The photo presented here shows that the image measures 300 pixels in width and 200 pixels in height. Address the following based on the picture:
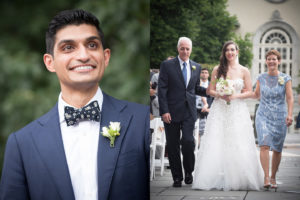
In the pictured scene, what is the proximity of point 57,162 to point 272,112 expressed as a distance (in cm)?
172

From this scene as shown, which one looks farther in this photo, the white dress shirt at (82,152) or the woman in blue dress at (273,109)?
the woman in blue dress at (273,109)

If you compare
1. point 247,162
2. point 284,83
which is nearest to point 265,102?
point 284,83

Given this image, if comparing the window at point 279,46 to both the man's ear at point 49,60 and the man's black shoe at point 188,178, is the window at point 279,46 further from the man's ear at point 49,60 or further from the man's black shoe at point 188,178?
the man's ear at point 49,60

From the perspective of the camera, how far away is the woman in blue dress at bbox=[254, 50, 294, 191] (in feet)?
14.5

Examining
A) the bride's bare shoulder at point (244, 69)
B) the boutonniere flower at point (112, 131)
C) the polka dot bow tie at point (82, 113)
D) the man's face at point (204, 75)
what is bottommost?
the boutonniere flower at point (112, 131)

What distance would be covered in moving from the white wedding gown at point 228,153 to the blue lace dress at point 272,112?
0.11m

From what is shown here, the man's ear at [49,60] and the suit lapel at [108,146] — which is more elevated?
the man's ear at [49,60]

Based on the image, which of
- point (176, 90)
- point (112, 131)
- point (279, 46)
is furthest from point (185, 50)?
point (112, 131)

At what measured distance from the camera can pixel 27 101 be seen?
487cm

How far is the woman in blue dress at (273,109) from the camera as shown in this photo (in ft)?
14.5

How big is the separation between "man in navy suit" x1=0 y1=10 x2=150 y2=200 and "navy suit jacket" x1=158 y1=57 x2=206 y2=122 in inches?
30.3

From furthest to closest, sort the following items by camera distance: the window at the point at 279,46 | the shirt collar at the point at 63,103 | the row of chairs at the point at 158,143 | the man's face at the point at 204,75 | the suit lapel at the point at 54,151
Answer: the row of chairs at the point at 158,143, the man's face at the point at 204,75, the window at the point at 279,46, the shirt collar at the point at 63,103, the suit lapel at the point at 54,151

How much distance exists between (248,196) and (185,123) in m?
0.74

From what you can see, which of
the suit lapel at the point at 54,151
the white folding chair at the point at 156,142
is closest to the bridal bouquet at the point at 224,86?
the white folding chair at the point at 156,142
